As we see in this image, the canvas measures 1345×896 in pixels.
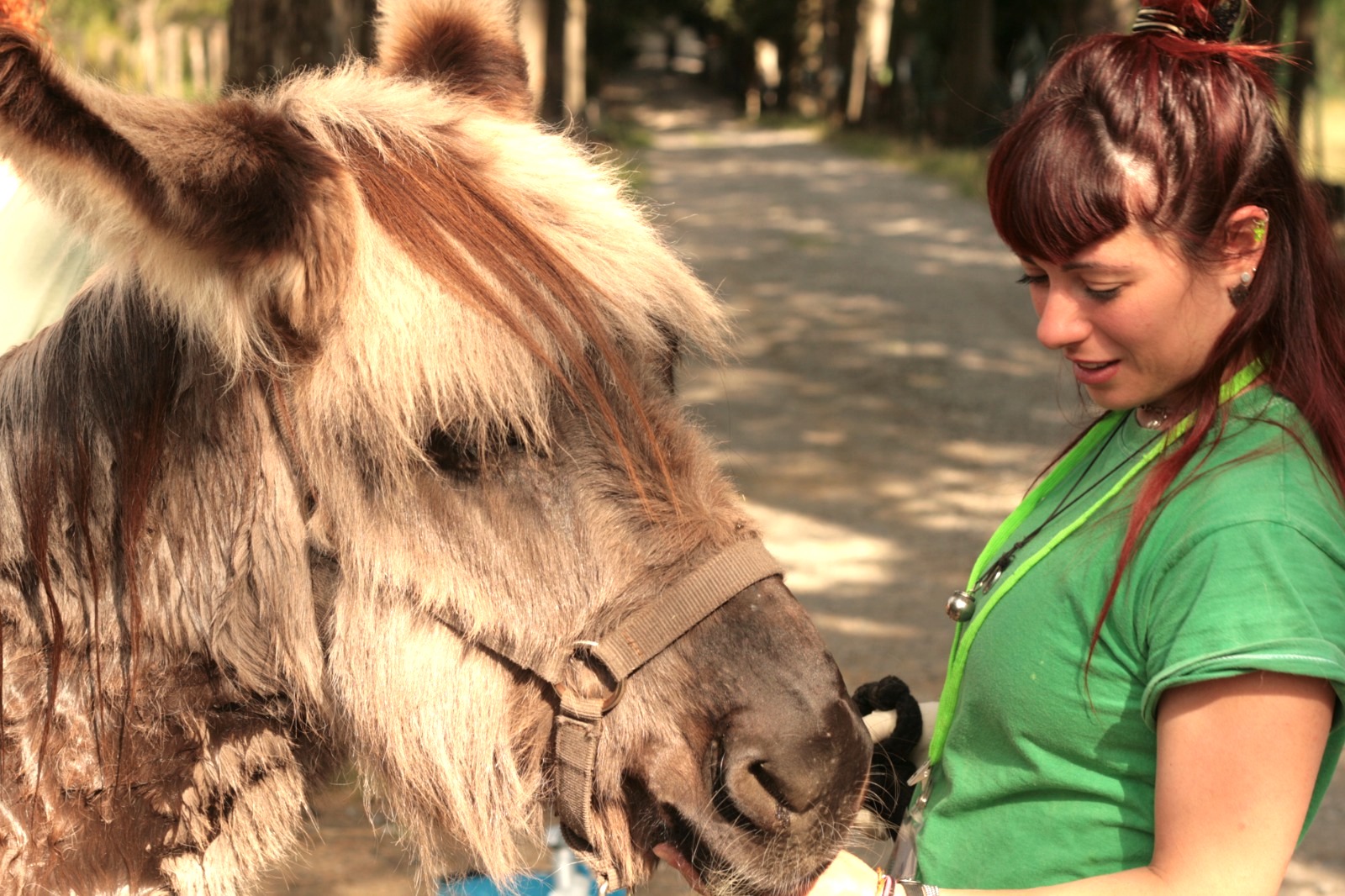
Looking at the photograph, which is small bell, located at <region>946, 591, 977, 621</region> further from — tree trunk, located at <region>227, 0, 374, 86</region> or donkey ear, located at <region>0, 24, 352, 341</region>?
tree trunk, located at <region>227, 0, 374, 86</region>

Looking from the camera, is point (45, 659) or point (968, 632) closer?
point (45, 659)

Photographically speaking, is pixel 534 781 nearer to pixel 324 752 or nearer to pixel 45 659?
pixel 324 752

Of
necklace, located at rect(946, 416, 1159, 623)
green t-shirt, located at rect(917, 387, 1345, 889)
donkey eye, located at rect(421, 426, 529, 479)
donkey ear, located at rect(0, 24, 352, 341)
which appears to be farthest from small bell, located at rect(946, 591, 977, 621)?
donkey ear, located at rect(0, 24, 352, 341)

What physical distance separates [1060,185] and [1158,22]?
0.34m

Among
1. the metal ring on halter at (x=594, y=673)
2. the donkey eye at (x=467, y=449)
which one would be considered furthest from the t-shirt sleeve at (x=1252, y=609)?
the donkey eye at (x=467, y=449)

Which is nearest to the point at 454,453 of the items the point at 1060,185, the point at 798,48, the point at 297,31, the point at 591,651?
the point at 591,651

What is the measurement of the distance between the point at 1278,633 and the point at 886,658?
392 cm

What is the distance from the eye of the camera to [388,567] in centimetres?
185

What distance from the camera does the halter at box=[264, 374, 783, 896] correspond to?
6.00ft

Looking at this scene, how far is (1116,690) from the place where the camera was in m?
1.74

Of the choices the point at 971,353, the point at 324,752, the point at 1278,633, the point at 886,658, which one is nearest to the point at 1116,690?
the point at 1278,633

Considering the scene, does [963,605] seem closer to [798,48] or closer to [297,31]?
[297,31]

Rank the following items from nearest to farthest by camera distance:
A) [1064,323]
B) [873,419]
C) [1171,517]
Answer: [1171,517], [1064,323], [873,419]

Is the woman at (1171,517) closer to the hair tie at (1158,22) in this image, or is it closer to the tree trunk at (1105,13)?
the hair tie at (1158,22)
